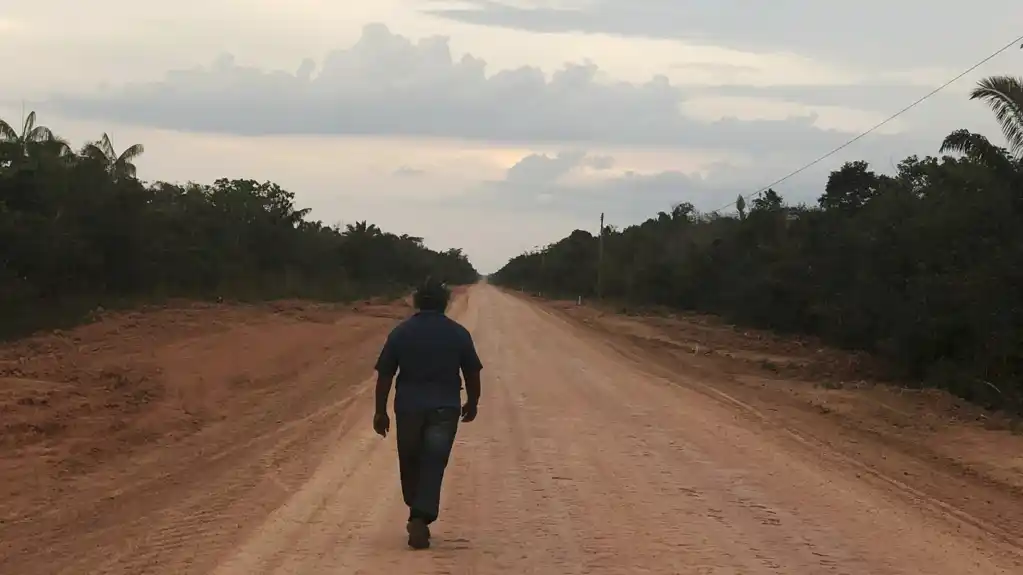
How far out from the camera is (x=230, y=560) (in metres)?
6.74

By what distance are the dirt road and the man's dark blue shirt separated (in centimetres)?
106

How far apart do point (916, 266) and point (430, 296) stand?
622 inches

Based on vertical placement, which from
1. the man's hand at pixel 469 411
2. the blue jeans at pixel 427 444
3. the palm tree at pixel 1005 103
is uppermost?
the palm tree at pixel 1005 103

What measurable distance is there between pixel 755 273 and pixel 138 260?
881 inches

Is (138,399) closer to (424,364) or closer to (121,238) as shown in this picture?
(424,364)

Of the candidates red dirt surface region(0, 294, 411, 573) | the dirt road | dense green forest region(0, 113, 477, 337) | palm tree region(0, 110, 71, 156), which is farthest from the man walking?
palm tree region(0, 110, 71, 156)

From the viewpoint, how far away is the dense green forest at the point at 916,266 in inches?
659

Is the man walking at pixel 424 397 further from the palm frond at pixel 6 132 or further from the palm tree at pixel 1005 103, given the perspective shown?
the palm frond at pixel 6 132

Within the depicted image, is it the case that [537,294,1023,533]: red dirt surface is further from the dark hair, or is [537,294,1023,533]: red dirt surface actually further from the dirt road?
the dark hair

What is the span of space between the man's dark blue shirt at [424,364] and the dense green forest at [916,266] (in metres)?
11.9

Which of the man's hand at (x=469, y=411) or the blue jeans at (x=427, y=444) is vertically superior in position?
the man's hand at (x=469, y=411)

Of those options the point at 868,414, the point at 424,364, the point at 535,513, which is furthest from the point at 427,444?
the point at 868,414

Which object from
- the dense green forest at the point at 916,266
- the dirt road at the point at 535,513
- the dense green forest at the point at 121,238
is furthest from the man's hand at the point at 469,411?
the dense green forest at the point at 916,266

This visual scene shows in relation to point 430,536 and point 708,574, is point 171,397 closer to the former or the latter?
point 430,536
